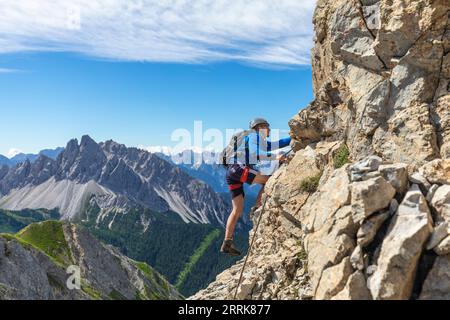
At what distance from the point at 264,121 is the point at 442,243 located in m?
11.2

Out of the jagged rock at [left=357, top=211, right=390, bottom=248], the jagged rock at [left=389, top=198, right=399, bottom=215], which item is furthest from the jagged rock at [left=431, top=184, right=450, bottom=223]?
the jagged rock at [left=357, top=211, right=390, bottom=248]

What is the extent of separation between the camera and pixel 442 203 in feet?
46.4

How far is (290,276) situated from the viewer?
60.6ft

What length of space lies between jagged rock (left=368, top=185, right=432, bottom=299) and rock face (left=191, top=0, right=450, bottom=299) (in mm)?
31

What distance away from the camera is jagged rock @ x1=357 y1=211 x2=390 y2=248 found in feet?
46.3

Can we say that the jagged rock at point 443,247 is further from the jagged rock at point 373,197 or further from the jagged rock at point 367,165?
the jagged rock at point 367,165

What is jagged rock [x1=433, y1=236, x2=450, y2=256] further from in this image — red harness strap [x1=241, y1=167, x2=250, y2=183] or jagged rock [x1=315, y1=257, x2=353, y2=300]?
red harness strap [x1=241, y1=167, x2=250, y2=183]

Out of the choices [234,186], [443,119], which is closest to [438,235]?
[443,119]

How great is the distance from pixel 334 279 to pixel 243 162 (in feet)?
32.0

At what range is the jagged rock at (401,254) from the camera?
12.9m

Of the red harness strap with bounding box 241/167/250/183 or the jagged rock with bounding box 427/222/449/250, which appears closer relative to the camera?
the jagged rock with bounding box 427/222/449/250
